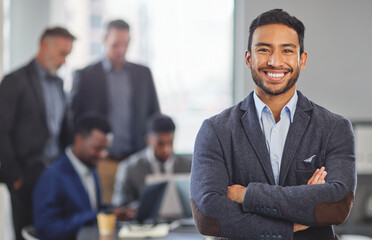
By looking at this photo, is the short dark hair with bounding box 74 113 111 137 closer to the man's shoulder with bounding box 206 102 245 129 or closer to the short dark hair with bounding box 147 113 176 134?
the short dark hair with bounding box 147 113 176 134

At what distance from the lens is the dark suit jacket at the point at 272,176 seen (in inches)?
41.3

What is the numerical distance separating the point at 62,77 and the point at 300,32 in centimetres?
337

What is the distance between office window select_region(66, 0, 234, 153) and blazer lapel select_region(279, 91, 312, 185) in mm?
3141

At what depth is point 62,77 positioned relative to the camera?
4.19m

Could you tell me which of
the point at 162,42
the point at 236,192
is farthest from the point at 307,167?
the point at 162,42

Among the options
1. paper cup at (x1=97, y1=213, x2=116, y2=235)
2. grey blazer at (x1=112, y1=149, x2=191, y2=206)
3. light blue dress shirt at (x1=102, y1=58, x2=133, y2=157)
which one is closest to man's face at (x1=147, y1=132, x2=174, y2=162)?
grey blazer at (x1=112, y1=149, x2=191, y2=206)

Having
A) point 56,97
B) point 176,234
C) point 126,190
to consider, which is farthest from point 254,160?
point 56,97

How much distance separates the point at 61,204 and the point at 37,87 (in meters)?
1.34

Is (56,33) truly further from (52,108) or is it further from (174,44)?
(174,44)

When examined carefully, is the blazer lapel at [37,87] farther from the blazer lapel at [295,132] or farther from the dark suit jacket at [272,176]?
the blazer lapel at [295,132]

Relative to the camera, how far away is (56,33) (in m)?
4.23

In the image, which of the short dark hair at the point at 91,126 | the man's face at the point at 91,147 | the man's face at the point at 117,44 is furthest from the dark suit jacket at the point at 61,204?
the man's face at the point at 117,44

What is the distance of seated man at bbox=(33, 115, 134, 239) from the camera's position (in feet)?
9.44

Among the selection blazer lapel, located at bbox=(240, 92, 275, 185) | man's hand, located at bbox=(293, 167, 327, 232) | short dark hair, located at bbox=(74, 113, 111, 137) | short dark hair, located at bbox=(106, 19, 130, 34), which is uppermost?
short dark hair, located at bbox=(106, 19, 130, 34)
